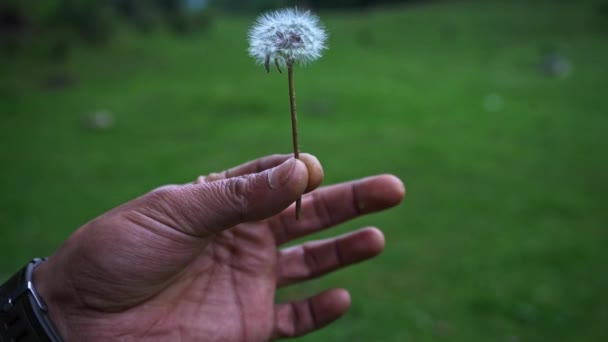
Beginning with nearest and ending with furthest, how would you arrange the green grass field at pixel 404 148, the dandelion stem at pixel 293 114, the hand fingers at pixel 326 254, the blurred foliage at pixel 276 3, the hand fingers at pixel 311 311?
1. the dandelion stem at pixel 293 114
2. the hand fingers at pixel 311 311
3. the hand fingers at pixel 326 254
4. the green grass field at pixel 404 148
5. the blurred foliage at pixel 276 3

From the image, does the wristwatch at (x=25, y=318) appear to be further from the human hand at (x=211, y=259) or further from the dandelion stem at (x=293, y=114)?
the dandelion stem at (x=293, y=114)

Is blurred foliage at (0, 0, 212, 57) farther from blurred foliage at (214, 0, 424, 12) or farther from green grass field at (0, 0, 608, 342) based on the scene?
blurred foliage at (214, 0, 424, 12)

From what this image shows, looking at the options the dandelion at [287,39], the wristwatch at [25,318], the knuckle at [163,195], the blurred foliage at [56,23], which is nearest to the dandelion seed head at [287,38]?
the dandelion at [287,39]

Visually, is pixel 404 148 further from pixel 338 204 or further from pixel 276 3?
pixel 276 3

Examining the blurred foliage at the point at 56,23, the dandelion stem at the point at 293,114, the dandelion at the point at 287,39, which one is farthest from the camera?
the blurred foliage at the point at 56,23

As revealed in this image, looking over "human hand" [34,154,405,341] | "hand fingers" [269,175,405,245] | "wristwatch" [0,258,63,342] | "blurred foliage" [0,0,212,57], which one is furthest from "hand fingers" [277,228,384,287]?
"blurred foliage" [0,0,212,57]

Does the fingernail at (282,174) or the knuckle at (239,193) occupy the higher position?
the fingernail at (282,174)

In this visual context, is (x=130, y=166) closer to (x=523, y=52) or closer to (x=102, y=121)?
(x=102, y=121)

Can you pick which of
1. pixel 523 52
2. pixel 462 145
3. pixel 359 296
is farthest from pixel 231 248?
pixel 523 52

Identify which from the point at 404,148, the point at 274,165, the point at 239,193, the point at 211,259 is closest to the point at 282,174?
the point at 239,193
